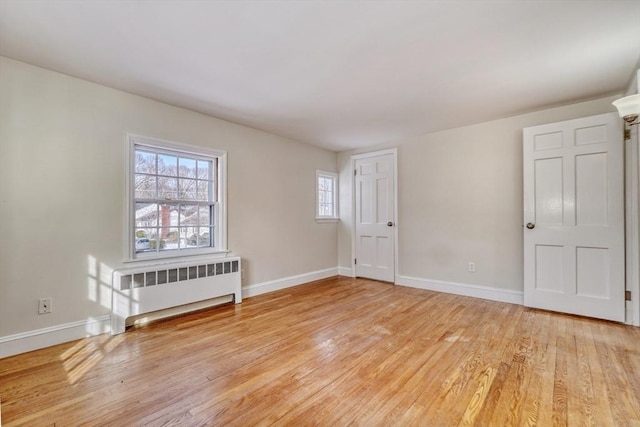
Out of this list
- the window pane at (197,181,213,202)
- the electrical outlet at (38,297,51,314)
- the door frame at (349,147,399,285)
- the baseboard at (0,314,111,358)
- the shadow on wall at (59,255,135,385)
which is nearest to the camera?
the shadow on wall at (59,255,135,385)

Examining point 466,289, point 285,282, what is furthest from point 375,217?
point 285,282

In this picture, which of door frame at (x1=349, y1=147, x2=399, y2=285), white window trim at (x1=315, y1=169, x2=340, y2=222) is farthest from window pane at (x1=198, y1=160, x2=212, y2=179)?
door frame at (x1=349, y1=147, x2=399, y2=285)

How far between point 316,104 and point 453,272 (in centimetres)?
302

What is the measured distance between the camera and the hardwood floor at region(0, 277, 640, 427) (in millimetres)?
1579

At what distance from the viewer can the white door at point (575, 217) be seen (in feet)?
9.61

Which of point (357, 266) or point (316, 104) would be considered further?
point (357, 266)

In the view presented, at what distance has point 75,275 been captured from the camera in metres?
2.57

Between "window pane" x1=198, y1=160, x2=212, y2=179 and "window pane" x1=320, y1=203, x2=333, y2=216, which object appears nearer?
"window pane" x1=198, y1=160, x2=212, y2=179

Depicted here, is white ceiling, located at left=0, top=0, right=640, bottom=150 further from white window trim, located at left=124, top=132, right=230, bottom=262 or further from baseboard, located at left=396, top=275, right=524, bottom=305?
baseboard, located at left=396, top=275, right=524, bottom=305

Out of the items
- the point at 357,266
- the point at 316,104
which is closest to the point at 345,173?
the point at 357,266

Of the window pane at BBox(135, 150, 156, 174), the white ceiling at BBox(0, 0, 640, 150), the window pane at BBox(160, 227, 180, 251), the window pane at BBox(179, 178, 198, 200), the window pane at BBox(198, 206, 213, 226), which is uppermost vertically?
the white ceiling at BBox(0, 0, 640, 150)

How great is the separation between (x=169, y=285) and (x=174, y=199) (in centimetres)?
97

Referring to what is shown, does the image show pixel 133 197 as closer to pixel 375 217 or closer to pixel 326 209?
pixel 326 209

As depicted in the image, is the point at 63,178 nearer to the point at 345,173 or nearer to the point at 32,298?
the point at 32,298
